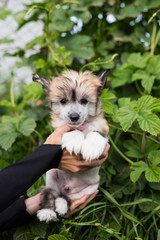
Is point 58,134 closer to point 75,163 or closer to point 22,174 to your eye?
point 75,163

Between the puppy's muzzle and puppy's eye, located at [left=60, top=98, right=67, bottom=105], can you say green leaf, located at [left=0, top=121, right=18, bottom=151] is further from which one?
the puppy's muzzle

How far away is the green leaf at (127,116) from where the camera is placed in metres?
2.37

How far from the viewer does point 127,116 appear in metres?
2.42

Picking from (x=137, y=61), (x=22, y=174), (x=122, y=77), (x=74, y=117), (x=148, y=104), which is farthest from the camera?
(x=122, y=77)

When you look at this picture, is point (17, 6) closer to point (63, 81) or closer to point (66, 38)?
point (66, 38)

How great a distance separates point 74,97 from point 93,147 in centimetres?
46

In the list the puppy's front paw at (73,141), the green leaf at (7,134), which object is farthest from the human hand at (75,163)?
the green leaf at (7,134)

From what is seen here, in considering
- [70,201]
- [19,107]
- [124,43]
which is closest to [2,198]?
[70,201]

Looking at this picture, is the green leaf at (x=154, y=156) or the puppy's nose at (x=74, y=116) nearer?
the puppy's nose at (x=74, y=116)

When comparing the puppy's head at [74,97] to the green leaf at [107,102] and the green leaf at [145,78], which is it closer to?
the green leaf at [107,102]

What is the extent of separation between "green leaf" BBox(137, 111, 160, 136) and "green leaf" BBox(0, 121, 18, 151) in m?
1.39

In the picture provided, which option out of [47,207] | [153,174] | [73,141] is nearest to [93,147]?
[73,141]

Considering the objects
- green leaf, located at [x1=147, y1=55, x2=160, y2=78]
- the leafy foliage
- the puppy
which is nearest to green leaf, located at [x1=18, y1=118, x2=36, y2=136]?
the leafy foliage

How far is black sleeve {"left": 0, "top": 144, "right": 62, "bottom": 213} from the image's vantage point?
1.99m
